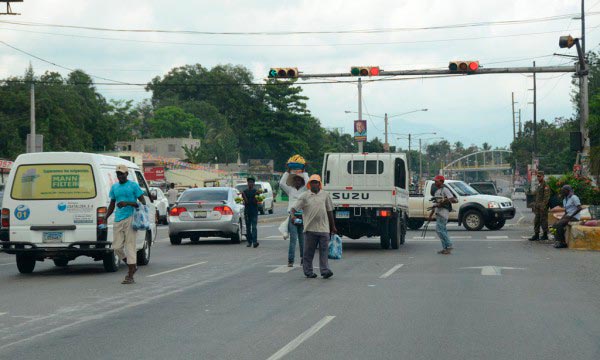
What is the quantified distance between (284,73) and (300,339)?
878 inches

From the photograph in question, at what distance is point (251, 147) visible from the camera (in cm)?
13062

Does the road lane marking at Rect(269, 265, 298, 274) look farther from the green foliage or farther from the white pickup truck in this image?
the white pickup truck

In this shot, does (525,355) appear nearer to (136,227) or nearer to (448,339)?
(448,339)

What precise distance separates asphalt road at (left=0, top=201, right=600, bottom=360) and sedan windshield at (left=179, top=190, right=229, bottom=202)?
6.52 metres

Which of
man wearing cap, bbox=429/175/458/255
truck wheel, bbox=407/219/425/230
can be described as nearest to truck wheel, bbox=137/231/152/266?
man wearing cap, bbox=429/175/458/255

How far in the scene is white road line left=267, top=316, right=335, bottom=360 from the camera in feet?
27.8

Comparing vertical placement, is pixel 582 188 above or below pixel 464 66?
below

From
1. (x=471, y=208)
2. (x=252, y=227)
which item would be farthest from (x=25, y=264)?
(x=471, y=208)

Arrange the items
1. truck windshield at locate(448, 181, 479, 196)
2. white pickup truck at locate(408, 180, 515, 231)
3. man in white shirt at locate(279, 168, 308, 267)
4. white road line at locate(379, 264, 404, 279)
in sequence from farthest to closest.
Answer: truck windshield at locate(448, 181, 479, 196) → white pickup truck at locate(408, 180, 515, 231) → man in white shirt at locate(279, 168, 308, 267) → white road line at locate(379, 264, 404, 279)

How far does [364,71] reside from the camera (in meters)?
30.3

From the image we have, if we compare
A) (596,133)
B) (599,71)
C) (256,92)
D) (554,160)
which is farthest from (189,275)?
(256,92)

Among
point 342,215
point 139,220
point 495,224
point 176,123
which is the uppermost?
point 176,123

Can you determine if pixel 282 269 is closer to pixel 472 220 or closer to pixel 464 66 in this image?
pixel 464 66

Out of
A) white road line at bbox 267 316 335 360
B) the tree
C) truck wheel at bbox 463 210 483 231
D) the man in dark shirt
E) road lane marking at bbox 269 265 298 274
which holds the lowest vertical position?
white road line at bbox 267 316 335 360
